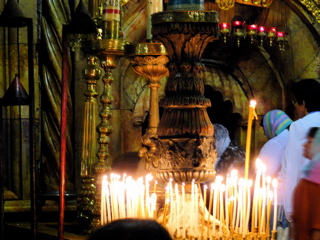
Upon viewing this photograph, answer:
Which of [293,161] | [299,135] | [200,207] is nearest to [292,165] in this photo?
[293,161]

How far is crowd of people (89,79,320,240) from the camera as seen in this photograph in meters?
2.12

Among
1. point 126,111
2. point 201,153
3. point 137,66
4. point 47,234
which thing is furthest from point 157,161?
point 126,111

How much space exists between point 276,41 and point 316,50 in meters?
0.51

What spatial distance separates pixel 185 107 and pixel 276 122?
8.31 feet

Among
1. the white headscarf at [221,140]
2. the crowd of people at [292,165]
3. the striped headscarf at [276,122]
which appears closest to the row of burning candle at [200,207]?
the crowd of people at [292,165]

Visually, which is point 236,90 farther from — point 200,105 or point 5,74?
point 200,105

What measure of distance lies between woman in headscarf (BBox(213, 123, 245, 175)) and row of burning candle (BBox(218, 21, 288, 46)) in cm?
131

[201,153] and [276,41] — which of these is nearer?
[201,153]

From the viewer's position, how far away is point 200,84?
4773 mm

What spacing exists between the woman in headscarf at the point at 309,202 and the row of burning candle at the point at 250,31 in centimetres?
444

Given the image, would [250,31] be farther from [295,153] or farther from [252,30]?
[295,153]

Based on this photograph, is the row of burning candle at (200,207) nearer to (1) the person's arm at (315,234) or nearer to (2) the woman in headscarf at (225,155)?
(1) the person's arm at (315,234)

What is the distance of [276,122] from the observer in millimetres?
7066

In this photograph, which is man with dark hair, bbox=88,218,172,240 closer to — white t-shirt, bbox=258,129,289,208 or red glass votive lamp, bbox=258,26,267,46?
white t-shirt, bbox=258,129,289,208
